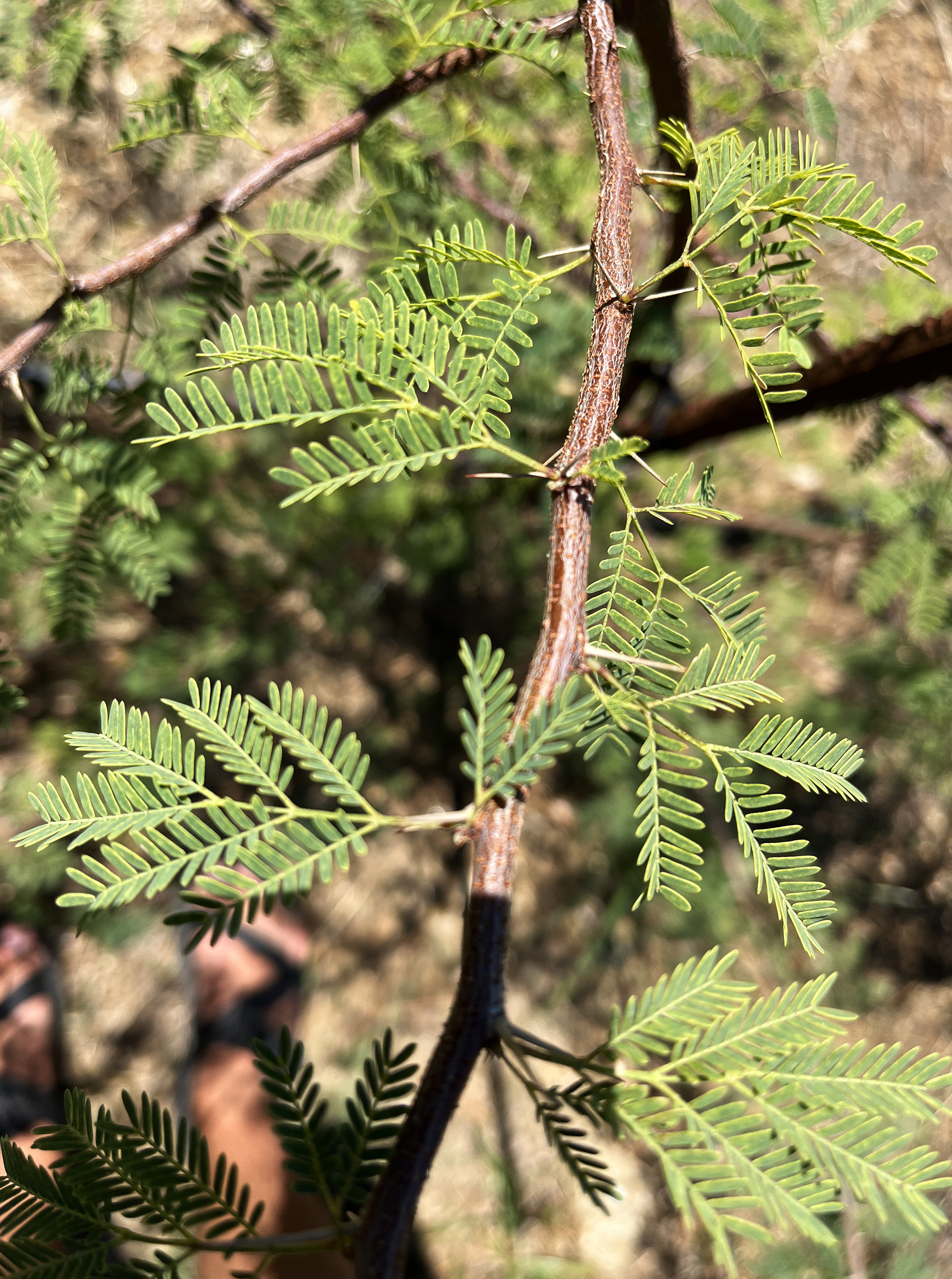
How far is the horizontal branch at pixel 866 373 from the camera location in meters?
0.80

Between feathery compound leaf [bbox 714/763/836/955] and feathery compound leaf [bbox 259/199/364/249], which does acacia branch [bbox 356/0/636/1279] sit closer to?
feathery compound leaf [bbox 714/763/836/955]

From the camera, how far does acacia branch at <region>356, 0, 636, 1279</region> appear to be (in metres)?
0.42

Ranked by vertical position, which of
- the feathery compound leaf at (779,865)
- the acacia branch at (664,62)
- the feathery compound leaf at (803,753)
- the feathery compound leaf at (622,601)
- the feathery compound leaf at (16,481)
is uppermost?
the acacia branch at (664,62)

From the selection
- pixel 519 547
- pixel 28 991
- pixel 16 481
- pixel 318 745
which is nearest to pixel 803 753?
pixel 318 745

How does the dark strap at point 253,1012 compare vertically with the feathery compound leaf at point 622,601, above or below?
below

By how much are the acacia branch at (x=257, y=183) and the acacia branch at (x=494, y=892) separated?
39 cm

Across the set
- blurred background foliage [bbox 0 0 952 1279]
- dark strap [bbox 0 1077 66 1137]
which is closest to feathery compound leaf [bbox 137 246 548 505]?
blurred background foliage [bbox 0 0 952 1279]

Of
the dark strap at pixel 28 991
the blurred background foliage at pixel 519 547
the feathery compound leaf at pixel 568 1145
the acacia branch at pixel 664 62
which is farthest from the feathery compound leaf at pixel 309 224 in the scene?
the dark strap at pixel 28 991

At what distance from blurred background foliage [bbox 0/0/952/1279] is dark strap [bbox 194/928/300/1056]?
0.30ft

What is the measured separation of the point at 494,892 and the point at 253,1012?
6.03ft

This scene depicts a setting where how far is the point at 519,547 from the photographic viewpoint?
200 centimetres

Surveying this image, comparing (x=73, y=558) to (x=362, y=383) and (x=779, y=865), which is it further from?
(x=779, y=865)

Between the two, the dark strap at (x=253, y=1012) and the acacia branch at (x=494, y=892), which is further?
the dark strap at (x=253, y=1012)

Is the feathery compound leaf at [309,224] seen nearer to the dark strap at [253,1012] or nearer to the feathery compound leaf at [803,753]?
the feathery compound leaf at [803,753]
